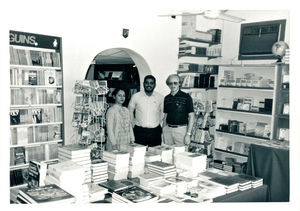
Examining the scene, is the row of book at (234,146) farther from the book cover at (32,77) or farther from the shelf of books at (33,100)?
the book cover at (32,77)

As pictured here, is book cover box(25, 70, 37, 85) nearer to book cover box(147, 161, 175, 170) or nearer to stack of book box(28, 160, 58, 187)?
stack of book box(28, 160, 58, 187)

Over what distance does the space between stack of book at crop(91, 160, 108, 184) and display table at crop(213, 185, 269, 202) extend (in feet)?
3.24

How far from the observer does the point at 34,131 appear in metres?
4.69

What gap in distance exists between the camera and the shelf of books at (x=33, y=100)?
4410mm

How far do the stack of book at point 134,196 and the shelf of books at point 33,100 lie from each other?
2.51 meters

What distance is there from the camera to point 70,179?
92.1 inches

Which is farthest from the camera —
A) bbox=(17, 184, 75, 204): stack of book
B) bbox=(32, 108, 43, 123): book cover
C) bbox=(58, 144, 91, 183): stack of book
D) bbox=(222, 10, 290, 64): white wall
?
bbox=(222, 10, 290, 64): white wall

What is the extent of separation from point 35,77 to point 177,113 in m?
2.19

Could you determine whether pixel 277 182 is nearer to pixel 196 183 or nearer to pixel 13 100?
pixel 196 183

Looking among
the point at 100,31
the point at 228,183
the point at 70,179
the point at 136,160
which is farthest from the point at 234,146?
the point at 70,179

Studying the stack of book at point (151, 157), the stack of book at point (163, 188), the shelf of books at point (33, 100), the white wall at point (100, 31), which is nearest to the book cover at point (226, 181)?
the stack of book at point (163, 188)

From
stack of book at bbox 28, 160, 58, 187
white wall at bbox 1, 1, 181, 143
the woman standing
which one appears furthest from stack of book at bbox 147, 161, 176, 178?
white wall at bbox 1, 1, 181, 143

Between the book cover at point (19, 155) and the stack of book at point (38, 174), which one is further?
the book cover at point (19, 155)

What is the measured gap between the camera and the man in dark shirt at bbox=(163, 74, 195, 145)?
469 cm
